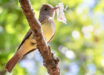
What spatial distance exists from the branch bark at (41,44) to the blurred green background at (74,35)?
246cm

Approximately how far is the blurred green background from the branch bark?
8.06 ft

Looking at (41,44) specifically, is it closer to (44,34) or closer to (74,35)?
(44,34)

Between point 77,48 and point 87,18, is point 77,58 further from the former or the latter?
point 87,18

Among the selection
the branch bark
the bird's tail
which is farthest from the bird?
the branch bark

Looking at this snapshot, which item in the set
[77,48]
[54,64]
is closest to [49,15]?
[54,64]

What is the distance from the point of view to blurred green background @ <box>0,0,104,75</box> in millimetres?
5355

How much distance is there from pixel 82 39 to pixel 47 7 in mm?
2828

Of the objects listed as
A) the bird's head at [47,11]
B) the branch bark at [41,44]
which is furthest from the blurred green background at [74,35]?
the branch bark at [41,44]

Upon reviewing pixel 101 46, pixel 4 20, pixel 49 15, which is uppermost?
pixel 49 15

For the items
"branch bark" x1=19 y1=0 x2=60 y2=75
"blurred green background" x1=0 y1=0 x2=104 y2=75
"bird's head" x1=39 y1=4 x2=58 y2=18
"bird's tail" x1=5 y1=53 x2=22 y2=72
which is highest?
"branch bark" x1=19 y1=0 x2=60 y2=75

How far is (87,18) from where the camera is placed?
649 centimetres

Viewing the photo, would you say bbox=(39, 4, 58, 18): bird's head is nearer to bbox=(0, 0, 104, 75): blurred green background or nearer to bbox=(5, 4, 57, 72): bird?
bbox=(5, 4, 57, 72): bird

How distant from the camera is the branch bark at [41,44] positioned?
235 cm

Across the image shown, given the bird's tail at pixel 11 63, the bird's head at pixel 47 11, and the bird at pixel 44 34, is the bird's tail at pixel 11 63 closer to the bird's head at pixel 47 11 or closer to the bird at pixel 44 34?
the bird at pixel 44 34
